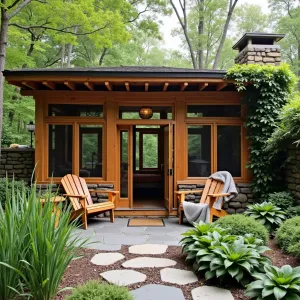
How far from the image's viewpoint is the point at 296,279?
2344 mm

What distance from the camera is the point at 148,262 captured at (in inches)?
132

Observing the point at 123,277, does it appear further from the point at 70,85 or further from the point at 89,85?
the point at 70,85

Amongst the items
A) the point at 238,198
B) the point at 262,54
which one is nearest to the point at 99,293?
the point at 238,198

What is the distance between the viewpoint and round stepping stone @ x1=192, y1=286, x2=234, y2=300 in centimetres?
248

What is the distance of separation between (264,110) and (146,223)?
309cm

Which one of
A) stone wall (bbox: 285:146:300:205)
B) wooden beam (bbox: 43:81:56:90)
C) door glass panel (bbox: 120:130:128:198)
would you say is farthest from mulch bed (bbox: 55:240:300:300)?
wooden beam (bbox: 43:81:56:90)

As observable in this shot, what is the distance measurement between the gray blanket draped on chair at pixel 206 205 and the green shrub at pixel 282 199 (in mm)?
641

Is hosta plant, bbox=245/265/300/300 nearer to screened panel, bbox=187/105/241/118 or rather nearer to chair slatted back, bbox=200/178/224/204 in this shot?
chair slatted back, bbox=200/178/224/204

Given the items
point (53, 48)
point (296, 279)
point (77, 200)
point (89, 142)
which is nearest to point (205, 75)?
point (89, 142)

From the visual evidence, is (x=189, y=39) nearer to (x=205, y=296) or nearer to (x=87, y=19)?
(x=87, y=19)

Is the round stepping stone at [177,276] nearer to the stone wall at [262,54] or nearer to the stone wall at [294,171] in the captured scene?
the stone wall at [294,171]

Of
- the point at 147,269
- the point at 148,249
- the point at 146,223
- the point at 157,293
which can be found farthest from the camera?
the point at 146,223

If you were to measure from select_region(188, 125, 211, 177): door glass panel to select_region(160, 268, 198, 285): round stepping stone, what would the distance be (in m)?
3.11

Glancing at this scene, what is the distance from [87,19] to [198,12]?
31.0 ft
